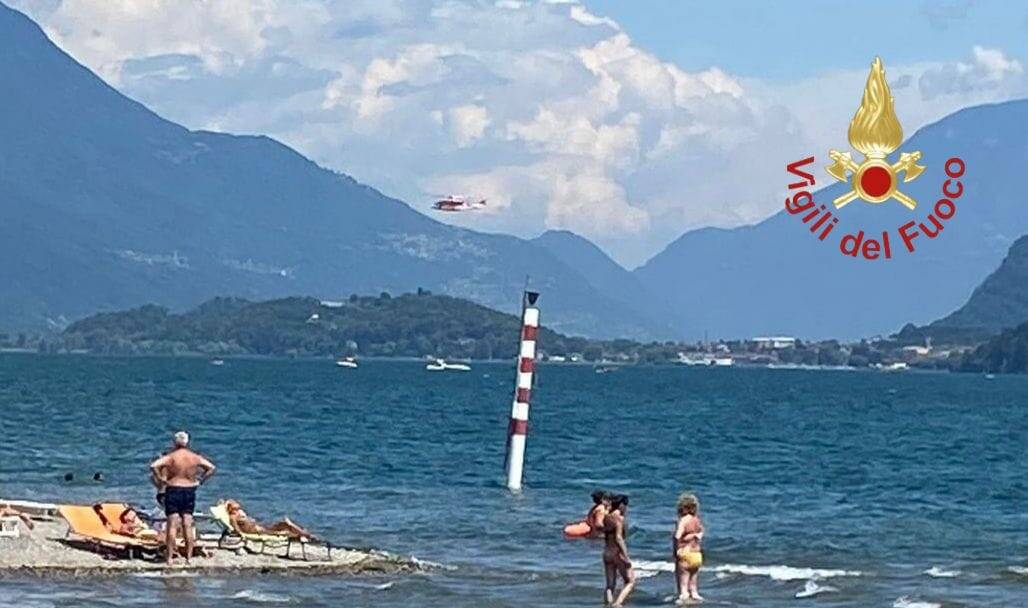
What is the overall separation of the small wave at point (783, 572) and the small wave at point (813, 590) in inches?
35.2

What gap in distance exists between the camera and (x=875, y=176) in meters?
27.5

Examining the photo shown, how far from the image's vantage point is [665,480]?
66125mm

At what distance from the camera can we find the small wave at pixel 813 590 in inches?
1369

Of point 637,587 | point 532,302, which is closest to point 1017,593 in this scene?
point 637,587

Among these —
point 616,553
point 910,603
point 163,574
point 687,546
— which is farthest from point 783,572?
point 163,574

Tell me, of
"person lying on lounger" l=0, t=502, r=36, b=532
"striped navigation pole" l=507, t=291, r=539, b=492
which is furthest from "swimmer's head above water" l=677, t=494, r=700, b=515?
"striped navigation pole" l=507, t=291, r=539, b=492

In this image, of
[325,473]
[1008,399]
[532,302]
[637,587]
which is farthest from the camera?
[1008,399]

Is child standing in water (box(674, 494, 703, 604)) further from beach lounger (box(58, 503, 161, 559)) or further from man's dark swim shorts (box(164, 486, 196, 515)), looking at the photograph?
beach lounger (box(58, 503, 161, 559))

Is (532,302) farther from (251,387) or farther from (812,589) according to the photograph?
(251,387)

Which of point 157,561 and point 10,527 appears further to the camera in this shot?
point 10,527

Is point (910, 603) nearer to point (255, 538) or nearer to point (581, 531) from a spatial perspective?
point (581, 531)

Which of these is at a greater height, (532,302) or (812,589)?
(532,302)

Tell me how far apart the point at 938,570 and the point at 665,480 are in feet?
88.4

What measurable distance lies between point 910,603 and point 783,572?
14.0 feet
